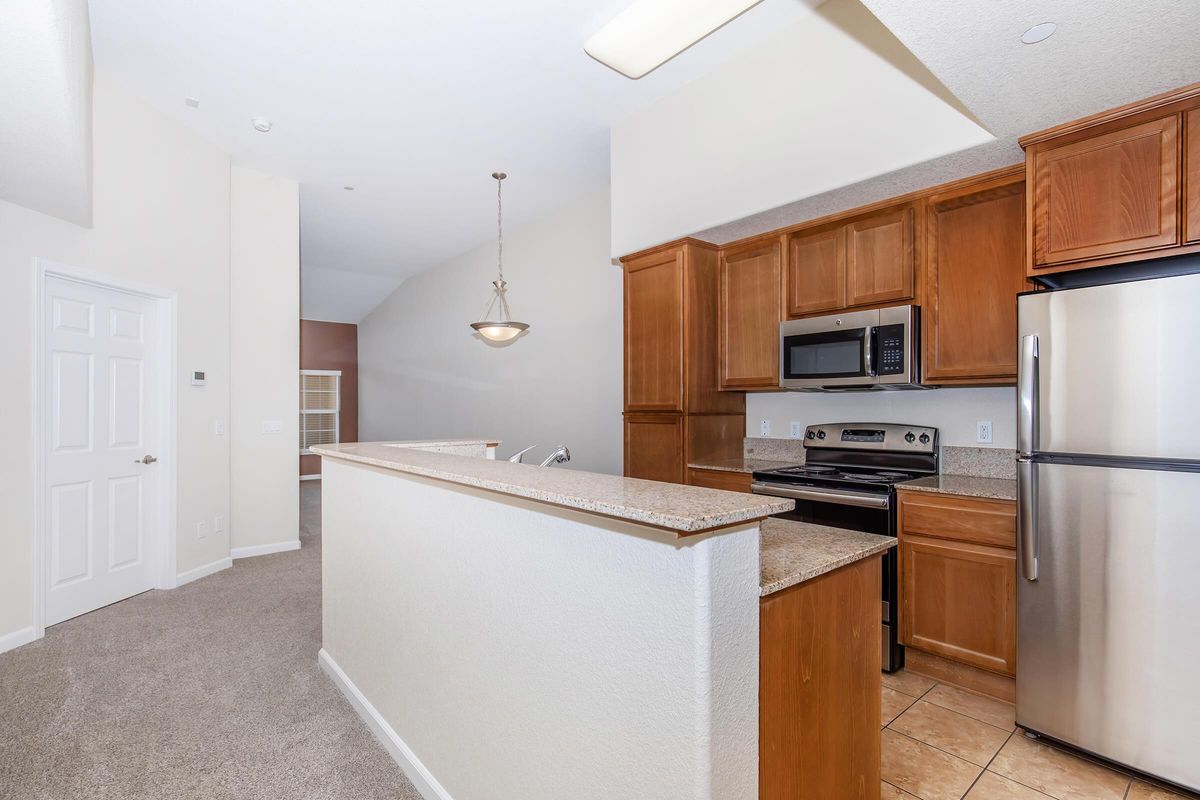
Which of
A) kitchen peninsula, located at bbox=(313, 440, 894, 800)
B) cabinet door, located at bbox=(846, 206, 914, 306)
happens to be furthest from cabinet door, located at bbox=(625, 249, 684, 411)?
kitchen peninsula, located at bbox=(313, 440, 894, 800)

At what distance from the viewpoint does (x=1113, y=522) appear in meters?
1.93

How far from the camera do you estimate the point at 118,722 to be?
228cm

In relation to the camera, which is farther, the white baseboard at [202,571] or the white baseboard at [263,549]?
the white baseboard at [263,549]

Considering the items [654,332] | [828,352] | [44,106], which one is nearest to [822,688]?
[828,352]

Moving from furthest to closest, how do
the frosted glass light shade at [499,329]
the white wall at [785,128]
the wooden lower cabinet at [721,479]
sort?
the frosted glass light shade at [499,329] < the wooden lower cabinet at [721,479] < the white wall at [785,128]

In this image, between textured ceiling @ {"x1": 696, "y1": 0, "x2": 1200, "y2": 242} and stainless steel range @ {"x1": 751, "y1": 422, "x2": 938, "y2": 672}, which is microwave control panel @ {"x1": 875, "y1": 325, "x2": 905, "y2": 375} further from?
textured ceiling @ {"x1": 696, "y1": 0, "x2": 1200, "y2": 242}

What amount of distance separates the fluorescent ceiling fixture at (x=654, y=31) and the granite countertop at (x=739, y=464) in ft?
7.34

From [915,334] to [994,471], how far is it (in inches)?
31.3

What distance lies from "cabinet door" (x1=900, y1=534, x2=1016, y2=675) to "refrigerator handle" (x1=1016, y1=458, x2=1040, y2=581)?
21 centimetres

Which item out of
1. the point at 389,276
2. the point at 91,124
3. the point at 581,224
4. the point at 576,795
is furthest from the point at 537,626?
the point at 389,276

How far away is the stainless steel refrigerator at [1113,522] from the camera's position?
180cm

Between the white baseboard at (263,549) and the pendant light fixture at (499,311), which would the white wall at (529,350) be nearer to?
the pendant light fixture at (499,311)

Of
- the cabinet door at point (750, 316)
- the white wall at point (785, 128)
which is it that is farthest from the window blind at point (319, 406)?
the cabinet door at point (750, 316)

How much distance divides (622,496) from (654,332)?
274cm
